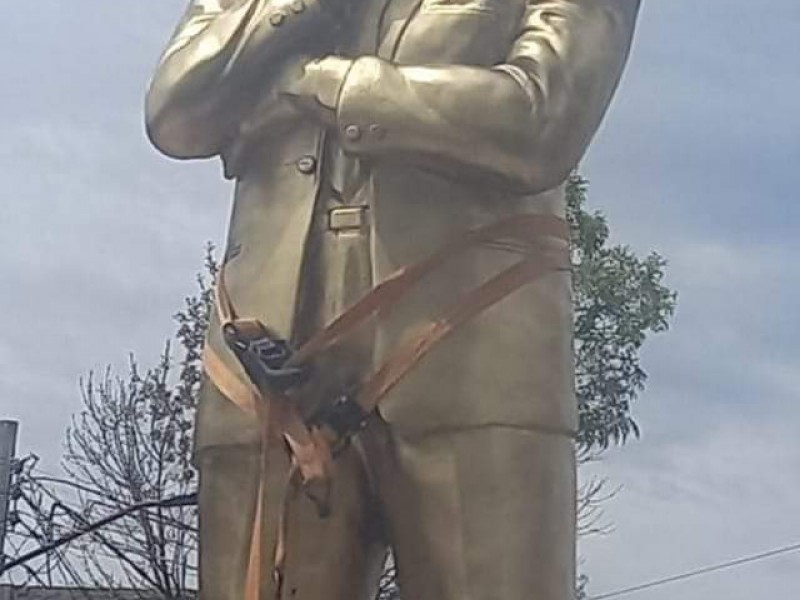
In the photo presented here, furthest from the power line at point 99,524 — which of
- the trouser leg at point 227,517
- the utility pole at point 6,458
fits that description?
the trouser leg at point 227,517

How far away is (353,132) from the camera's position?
2.38 m

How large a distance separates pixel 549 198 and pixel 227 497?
0.64m

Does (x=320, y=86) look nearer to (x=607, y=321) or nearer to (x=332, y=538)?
(x=332, y=538)

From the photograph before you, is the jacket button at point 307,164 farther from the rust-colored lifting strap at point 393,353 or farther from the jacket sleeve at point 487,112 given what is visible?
Answer: the rust-colored lifting strap at point 393,353

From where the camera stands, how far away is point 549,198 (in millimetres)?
2537

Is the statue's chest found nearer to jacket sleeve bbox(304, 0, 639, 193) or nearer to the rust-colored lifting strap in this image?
jacket sleeve bbox(304, 0, 639, 193)

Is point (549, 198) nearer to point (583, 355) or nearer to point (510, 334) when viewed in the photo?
point (510, 334)

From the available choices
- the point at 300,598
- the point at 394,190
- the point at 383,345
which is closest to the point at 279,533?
the point at 300,598

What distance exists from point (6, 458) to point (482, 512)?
6.31m

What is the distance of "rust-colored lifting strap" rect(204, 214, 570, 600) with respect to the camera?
236 centimetres

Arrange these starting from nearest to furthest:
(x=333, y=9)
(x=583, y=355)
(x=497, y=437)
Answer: (x=497, y=437), (x=333, y=9), (x=583, y=355)

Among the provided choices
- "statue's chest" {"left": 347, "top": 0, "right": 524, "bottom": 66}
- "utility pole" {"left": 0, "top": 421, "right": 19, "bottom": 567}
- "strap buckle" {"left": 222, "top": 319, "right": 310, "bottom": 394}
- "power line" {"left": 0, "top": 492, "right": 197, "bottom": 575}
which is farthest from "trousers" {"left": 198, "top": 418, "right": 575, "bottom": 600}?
"utility pole" {"left": 0, "top": 421, "right": 19, "bottom": 567}

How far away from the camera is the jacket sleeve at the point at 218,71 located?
248 centimetres

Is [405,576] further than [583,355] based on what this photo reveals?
No
